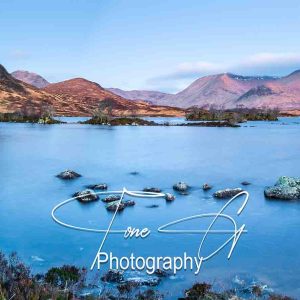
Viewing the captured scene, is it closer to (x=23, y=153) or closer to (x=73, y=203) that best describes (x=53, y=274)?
(x=73, y=203)

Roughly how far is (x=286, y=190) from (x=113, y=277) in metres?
19.5

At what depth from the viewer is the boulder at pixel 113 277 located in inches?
643

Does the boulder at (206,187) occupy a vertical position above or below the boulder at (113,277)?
above

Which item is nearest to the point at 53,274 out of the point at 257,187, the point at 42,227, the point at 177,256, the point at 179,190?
the point at 177,256

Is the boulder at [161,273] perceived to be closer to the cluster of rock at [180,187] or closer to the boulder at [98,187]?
the cluster of rock at [180,187]

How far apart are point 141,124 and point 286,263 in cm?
14127

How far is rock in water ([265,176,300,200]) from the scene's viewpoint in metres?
31.7

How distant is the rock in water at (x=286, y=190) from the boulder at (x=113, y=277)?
18.6 m

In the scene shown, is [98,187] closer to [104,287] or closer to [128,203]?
[128,203]

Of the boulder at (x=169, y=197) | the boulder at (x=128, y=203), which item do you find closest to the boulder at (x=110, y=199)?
the boulder at (x=128, y=203)

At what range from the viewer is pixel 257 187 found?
37219 mm

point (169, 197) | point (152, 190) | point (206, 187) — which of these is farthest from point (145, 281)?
point (206, 187)

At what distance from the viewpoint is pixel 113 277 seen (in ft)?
54.0

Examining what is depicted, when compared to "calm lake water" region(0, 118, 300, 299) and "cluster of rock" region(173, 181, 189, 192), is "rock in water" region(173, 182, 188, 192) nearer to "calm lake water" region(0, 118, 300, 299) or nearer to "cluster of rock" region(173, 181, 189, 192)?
"cluster of rock" region(173, 181, 189, 192)
